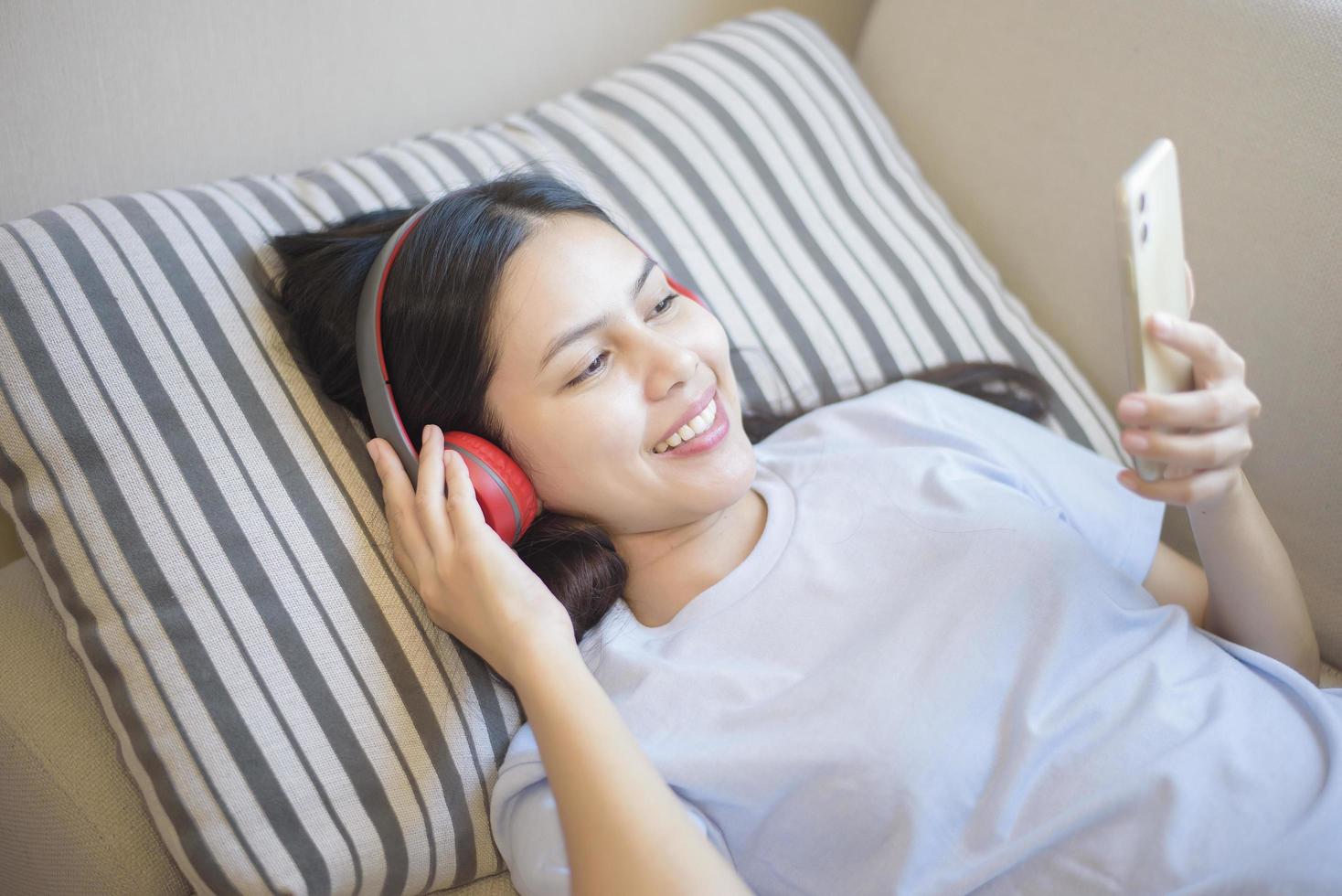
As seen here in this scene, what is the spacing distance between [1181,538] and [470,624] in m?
0.99

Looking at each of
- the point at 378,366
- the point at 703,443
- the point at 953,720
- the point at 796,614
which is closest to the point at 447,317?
the point at 378,366

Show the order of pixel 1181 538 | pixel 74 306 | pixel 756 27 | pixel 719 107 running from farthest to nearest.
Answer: pixel 756 27
pixel 719 107
pixel 1181 538
pixel 74 306

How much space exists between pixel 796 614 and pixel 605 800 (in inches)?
11.9

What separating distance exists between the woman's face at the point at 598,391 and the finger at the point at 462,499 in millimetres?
77

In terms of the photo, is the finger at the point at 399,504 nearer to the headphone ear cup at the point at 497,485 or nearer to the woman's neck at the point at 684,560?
the headphone ear cup at the point at 497,485

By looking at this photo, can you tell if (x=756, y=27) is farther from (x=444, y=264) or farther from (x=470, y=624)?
(x=470, y=624)

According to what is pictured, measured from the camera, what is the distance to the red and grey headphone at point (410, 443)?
109 cm

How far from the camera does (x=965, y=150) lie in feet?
5.55

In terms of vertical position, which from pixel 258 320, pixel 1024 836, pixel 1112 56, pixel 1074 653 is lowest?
pixel 1024 836

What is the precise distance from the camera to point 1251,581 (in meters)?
1.11

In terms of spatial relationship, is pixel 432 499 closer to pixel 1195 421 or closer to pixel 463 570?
pixel 463 570

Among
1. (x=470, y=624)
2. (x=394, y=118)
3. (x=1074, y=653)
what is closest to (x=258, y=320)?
(x=470, y=624)

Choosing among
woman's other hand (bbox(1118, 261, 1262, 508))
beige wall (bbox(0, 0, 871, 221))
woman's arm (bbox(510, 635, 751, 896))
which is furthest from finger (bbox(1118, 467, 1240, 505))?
beige wall (bbox(0, 0, 871, 221))

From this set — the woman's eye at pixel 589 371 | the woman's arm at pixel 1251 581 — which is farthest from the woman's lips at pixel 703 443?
the woman's arm at pixel 1251 581
